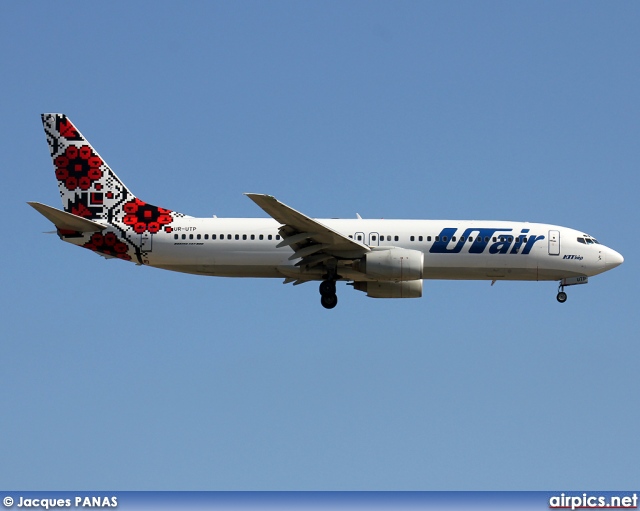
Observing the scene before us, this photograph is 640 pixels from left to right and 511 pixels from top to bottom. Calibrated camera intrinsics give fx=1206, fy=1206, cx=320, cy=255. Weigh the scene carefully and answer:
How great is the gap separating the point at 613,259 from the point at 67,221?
76.4 feet

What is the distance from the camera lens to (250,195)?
46156mm

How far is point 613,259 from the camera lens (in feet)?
170

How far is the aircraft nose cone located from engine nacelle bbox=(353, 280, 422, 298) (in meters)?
8.25

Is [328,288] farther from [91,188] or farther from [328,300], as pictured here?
[91,188]

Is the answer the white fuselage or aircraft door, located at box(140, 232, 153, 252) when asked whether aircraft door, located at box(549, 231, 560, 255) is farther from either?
aircraft door, located at box(140, 232, 153, 252)

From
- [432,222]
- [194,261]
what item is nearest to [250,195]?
[194,261]

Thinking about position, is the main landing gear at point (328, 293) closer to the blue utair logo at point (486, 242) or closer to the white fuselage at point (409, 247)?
the white fuselage at point (409, 247)

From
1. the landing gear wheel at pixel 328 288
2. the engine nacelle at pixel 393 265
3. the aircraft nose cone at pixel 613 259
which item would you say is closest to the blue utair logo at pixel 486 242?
the engine nacelle at pixel 393 265

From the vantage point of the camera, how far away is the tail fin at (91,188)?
169 ft

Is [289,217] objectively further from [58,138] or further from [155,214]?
[58,138]

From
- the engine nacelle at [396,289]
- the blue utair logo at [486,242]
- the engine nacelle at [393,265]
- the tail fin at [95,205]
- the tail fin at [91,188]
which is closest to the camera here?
the engine nacelle at [393,265]

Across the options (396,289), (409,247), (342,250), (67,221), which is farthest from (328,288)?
(67,221)

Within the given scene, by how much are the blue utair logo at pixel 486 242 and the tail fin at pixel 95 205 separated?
443 inches

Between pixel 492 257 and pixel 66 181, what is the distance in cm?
1887
